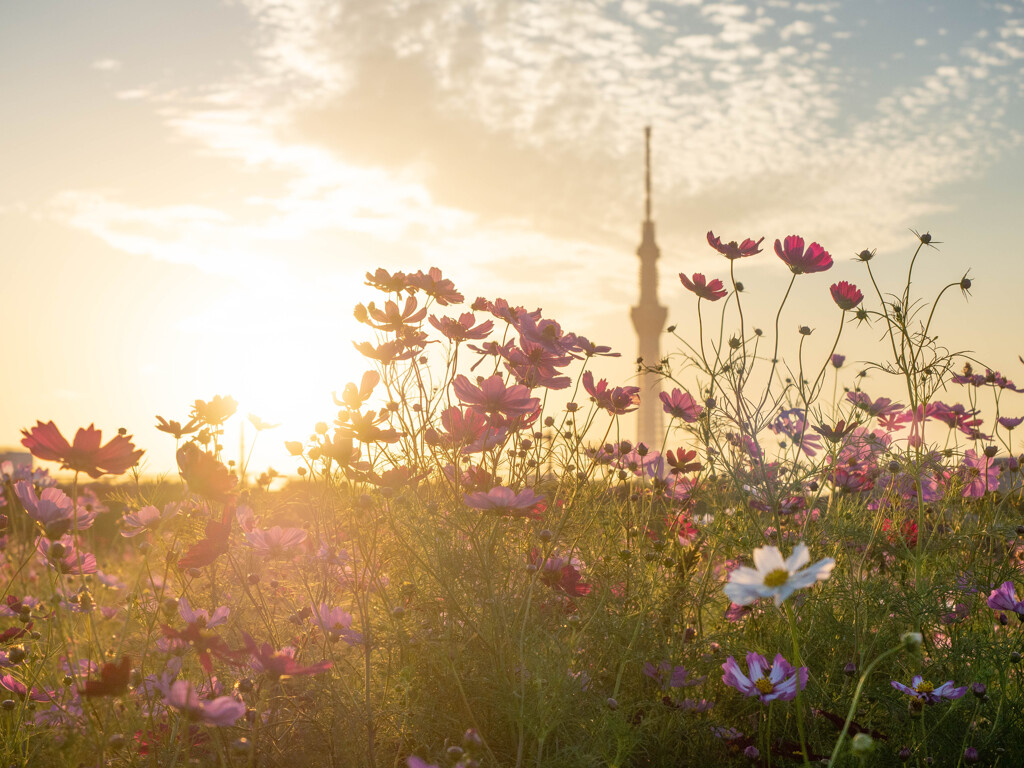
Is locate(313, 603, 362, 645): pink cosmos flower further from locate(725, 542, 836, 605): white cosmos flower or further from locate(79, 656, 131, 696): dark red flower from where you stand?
locate(725, 542, 836, 605): white cosmos flower

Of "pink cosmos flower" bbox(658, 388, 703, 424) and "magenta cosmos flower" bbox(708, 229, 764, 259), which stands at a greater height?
"magenta cosmos flower" bbox(708, 229, 764, 259)

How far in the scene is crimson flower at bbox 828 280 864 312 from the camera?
213 centimetres

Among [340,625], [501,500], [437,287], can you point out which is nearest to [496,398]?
[501,500]

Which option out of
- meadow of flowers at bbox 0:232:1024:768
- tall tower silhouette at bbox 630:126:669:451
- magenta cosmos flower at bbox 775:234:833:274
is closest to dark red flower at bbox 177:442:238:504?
meadow of flowers at bbox 0:232:1024:768

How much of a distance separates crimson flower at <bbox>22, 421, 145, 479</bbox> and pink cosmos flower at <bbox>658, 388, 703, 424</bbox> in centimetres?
145

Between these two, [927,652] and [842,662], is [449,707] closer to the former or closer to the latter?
[842,662]

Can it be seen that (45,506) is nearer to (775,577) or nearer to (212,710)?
(212,710)

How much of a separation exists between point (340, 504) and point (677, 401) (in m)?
1.03

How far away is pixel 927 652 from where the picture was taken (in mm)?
1989

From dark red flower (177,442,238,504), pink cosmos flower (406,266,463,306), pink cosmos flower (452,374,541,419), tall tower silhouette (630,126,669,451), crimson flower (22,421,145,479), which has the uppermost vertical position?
pink cosmos flower (406,266,463,306)

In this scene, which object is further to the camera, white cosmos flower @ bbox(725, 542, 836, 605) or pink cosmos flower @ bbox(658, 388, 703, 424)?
pink cosmos flower @ bbox(658, 388, 703, 424)

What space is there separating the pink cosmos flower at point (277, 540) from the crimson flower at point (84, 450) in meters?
0.54

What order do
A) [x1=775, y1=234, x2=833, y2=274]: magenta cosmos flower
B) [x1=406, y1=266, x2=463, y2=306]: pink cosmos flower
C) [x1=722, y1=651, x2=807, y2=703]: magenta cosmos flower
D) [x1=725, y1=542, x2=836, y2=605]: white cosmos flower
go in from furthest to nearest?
[x1=775, y1=234, x2=833, y2=274]: magenta cosmos flower → [x1=406, y1=266, x2=463, y2=306]: pink cosmos flower → [x1=722, y1=651, x2=807, y2=703]: magenta cosmos flower → [x1=725, y1=542, x2=836, y2=605]: white cosmos flower

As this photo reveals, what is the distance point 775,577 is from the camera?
989mm
